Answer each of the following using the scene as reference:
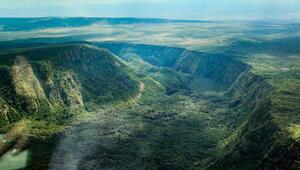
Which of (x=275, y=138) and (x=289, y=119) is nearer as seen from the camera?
(x=275, y=138)

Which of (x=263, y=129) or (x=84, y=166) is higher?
(x=263, y=129)

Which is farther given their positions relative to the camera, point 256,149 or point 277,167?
point 256,149

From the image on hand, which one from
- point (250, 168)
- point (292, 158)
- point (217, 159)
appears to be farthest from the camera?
point (217, 159)

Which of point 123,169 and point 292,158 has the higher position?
point 292,158

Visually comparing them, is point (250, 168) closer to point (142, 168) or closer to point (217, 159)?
point (217, 159)

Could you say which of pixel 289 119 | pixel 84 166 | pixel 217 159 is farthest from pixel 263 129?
pixel 84 166

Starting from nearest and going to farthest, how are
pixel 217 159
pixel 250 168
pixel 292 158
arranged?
pixel 292 158 < pixel 250 168 < pixel 217 159

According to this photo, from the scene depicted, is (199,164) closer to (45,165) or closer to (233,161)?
(233,161)

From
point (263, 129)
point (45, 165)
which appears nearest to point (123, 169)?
point (45, 165)

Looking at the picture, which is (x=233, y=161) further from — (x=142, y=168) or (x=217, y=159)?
(x=142, y=168)
